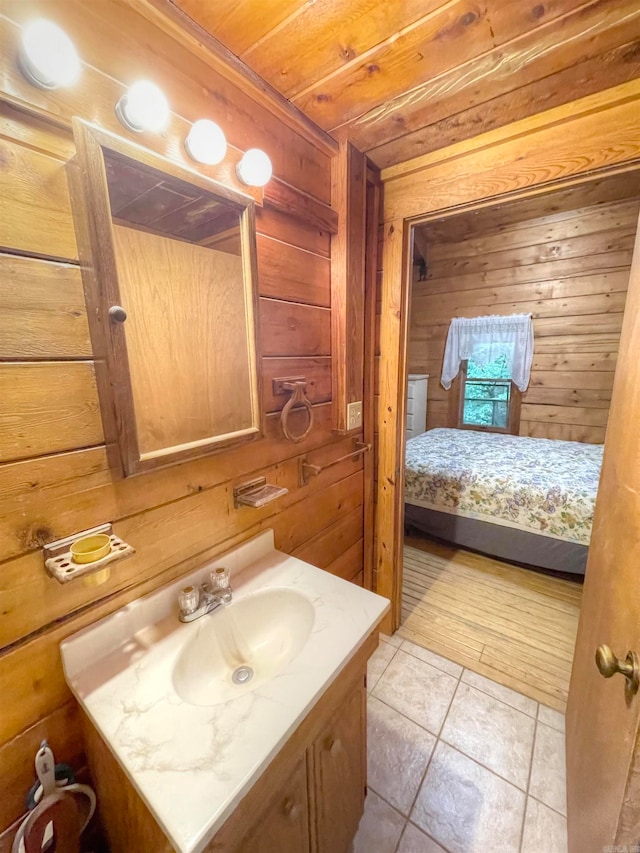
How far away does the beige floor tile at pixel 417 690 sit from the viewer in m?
1.46

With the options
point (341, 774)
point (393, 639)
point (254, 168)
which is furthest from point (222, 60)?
point (393, 639)

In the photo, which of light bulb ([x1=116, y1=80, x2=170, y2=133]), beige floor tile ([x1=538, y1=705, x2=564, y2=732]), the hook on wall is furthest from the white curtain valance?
light bulb ([x1=116, y1=80, x2=170, y2=133])

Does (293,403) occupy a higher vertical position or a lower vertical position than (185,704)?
higher

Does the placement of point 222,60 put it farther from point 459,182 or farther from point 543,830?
point 543,830

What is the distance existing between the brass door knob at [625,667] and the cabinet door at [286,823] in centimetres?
63

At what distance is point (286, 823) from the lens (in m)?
0.71

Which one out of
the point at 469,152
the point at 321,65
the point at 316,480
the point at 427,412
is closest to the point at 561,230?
the point at 427,412

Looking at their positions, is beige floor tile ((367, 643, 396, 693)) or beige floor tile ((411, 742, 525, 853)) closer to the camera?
beige floor tile ((411, 742, 525, 853))

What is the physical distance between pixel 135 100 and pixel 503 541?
109 inches

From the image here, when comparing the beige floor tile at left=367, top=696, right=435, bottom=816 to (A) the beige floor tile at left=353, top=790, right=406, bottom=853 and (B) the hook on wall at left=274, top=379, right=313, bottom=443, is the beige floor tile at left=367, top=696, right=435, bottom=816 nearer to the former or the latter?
(A) the beige floor tile at left=353, top=790, right=406, bottom=853

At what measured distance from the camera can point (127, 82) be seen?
73 centimetres

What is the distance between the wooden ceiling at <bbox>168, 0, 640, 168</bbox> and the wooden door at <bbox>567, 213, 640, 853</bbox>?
1.69 ft

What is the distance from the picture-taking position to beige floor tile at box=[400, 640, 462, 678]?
1.68m

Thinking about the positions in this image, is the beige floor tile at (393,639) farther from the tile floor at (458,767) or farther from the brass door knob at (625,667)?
the brass door knob at (625,667)
